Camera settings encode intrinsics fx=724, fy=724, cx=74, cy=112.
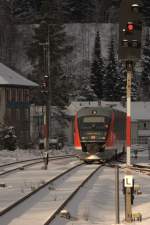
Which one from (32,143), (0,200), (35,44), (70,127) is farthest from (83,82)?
(0,200)

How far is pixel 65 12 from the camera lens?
17362 cm

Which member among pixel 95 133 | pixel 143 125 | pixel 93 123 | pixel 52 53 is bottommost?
pixel 143 125

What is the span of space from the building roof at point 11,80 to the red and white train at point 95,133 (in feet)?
134

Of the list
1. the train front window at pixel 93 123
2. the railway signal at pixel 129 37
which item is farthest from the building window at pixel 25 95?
the railway signal at pixel 129 37

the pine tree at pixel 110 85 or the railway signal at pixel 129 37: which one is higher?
the railway signal at pixel 129 37

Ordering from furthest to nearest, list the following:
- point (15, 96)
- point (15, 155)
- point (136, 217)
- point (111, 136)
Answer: point (15, 96) → point (15, 155) → point (111, 136) → point (136, 217)

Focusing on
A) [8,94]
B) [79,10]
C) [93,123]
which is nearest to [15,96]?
[8,94]

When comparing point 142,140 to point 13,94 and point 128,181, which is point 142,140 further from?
point 128,181

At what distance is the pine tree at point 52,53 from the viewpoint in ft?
286

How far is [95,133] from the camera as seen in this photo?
3881cm

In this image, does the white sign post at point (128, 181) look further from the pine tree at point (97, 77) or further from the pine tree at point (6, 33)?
the pine tree at point (97, 77)

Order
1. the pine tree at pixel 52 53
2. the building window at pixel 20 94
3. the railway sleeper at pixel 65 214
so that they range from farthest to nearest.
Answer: the pine tree at pixel 52 53, the building window at pixel 20 94, the railway sleeper at pixel 65 214

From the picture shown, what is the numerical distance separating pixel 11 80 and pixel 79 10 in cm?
9812

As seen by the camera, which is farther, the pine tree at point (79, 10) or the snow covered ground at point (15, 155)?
the pine tree at point (79, 10)
